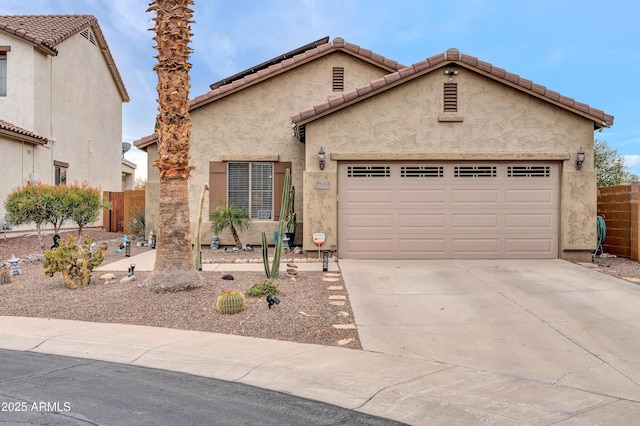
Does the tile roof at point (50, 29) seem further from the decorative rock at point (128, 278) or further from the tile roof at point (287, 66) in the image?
the decorative rock at point (128, 278)

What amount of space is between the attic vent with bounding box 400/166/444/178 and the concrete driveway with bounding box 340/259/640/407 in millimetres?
2523

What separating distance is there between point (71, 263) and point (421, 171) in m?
8.45

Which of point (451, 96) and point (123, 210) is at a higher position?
point (451, 96)

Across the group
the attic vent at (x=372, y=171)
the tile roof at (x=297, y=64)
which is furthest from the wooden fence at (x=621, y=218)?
the tile roof at (x=297, y=64)

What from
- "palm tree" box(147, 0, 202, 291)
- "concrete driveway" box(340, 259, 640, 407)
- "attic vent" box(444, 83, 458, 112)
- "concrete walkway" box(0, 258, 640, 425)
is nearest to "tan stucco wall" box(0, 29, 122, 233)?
"palm tree" box(147, 0, 202, 291)

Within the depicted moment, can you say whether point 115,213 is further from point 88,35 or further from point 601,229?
point 601,229

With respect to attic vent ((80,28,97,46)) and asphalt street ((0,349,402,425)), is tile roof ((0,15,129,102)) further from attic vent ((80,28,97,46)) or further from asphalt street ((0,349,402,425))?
asphalt street ((0,349,402,425))

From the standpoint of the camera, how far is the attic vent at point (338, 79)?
16.4m

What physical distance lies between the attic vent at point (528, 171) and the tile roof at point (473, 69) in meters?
1.61

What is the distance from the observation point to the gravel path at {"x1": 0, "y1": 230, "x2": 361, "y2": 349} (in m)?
7.29

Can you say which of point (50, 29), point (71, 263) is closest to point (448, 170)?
point (71, 263)

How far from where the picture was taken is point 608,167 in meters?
27.3

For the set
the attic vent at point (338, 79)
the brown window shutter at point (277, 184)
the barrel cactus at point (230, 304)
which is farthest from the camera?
the attic vent at point (338, 79)

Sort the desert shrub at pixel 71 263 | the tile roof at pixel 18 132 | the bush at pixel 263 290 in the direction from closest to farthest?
the bush at pixel 263 290
the desert shrub at pixel 71 263
the tile roof at pixel 18 132
